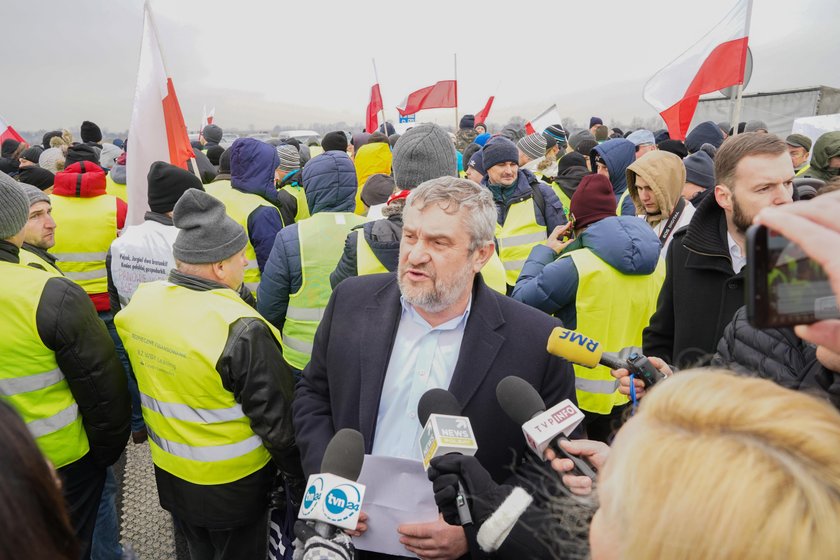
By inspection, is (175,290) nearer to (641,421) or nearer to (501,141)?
(641,421)

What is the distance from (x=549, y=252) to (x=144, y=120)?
360 centimetres

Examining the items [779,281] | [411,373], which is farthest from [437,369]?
[779,281]

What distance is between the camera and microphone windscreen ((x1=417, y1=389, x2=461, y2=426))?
1601 mm

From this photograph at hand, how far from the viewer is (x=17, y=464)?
84 centimetres

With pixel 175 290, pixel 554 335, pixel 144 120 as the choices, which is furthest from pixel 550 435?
pixel 144 120

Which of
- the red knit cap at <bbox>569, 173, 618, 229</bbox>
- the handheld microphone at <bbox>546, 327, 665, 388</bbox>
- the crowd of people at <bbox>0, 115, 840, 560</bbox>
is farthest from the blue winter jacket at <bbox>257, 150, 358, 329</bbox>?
the handheld microphone at <bbox>546, 327, 665, 388</bbox>

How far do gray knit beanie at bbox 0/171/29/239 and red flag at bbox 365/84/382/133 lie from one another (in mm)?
7941

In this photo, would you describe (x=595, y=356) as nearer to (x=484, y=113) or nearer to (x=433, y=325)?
(x=433, y=325)

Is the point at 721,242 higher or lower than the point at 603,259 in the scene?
higher

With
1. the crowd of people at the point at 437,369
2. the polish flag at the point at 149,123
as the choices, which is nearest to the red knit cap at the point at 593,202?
the crowd of people at the point at 437,369

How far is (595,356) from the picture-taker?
161cm

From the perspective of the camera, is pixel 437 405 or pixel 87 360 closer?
pixel 437 405

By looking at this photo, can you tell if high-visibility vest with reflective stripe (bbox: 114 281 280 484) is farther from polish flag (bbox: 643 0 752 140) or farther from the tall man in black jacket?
polish flag (bbox: 643 0 752 140)

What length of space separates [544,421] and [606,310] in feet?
6.17
